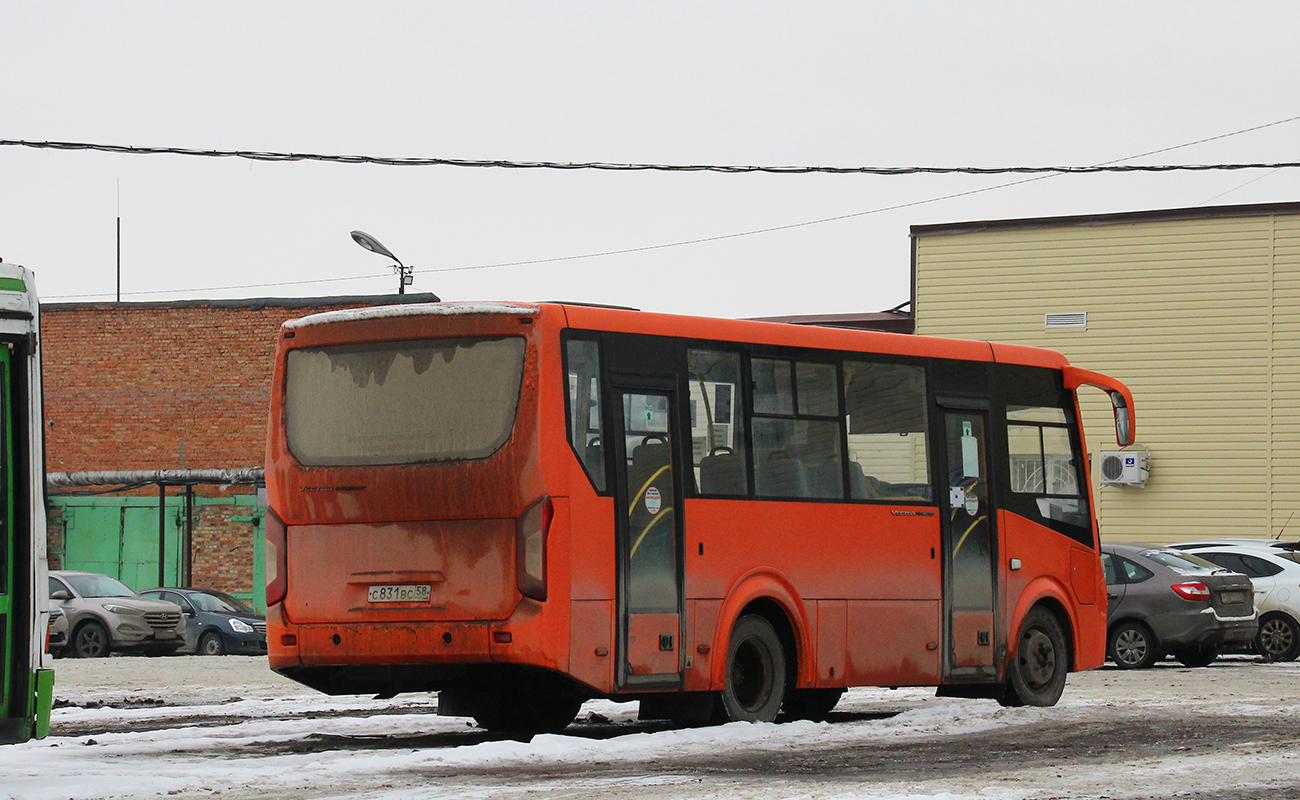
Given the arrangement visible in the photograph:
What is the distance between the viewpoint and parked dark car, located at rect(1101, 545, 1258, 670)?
22.0 metres

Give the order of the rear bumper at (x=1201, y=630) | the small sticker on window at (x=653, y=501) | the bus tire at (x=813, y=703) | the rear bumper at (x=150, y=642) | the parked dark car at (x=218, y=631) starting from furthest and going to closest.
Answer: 1. the parked dark car at (x=218, y=631)
2. the rear bumper at (x=150, y=642)
3. the rear bumper at (x=1201, y=630)
4. the bus tire at (x=813, y=703)
5. the small sticker on window at (x=653, y=501)

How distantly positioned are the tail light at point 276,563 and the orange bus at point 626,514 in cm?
2

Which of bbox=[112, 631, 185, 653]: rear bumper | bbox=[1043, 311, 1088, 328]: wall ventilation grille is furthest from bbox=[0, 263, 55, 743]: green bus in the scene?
bbox=[1043, 311, 1088, 328]: wall ventilation grille

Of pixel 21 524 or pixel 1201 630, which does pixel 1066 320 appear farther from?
pixel 21 524

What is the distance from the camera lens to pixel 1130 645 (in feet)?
73.6

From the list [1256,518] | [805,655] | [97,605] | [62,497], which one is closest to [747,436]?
[805,655]

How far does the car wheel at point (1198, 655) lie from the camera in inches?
887

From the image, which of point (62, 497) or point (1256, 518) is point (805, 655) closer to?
point (1256, 518)

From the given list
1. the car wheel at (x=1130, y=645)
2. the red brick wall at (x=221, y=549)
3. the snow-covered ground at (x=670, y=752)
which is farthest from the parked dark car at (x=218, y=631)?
the car wheel at (x=1130, y=645)

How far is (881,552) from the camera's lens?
14547mm

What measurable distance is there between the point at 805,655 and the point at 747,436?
1762mm

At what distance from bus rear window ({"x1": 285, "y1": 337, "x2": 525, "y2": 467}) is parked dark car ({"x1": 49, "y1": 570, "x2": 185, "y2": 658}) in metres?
17.3

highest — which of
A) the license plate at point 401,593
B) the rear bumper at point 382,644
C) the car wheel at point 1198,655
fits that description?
the license plate at point 401,593

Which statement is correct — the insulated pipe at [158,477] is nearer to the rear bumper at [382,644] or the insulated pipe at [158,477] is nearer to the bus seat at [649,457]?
the rear bumper at [382,644]
